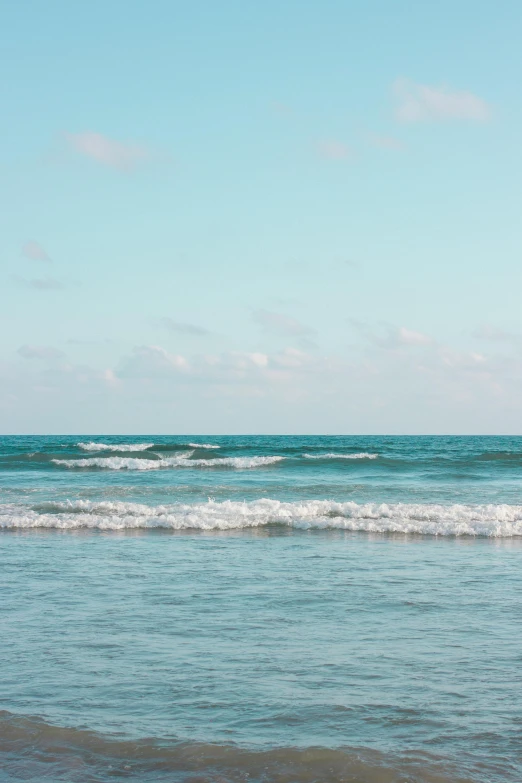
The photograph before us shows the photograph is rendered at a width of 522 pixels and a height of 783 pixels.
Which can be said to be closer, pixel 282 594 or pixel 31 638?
pixel 31 638

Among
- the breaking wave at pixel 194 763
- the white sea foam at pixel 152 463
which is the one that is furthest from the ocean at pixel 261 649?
the white sea foam at pixel 152 463

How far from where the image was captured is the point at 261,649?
7.77 m

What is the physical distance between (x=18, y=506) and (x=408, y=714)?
1720 centimetres

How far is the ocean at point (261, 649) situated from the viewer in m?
5.40

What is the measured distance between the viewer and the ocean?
5.40 metres

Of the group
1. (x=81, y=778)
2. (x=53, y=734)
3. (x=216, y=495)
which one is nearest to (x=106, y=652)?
(x=53, y=734)

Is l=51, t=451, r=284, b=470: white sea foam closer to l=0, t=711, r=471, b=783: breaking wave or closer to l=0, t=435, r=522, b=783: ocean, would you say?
l=0, t=435, r=522, b=783: ocean

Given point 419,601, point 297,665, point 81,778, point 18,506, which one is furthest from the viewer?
point 18,506

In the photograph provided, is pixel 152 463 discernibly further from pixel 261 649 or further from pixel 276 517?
pixel 261 649

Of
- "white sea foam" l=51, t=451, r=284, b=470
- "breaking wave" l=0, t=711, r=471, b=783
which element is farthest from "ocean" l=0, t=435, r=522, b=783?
"white sea foam" l=51, t=451, r=284, b=470

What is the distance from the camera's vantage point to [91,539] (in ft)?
51.4

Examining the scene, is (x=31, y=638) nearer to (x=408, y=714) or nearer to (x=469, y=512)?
(x=408, y=714)

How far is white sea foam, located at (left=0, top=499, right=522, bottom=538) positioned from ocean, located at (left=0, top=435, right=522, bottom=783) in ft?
0.29

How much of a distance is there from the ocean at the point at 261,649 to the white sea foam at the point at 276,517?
87 mm
